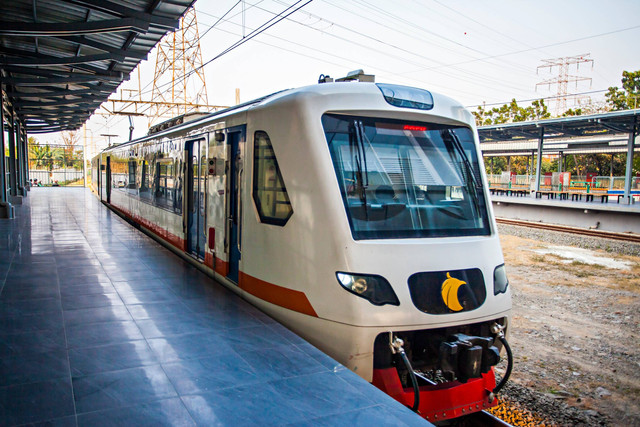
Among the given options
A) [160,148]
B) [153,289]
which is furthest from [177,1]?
[153,289]

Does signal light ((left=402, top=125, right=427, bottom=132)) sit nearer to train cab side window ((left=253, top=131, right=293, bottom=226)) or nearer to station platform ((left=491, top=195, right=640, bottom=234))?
train cab side window ((left=253, top=131, right=293, bottom=226))

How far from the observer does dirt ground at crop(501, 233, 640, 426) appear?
5.58 m

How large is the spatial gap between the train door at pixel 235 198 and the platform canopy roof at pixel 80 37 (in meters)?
4.30

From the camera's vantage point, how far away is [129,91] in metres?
24.6

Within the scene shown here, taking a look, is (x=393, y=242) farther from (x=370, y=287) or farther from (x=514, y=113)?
(x=514, y=113)

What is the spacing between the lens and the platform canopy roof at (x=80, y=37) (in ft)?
30.1

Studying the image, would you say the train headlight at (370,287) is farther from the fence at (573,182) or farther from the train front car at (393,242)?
the fence at (573,182)

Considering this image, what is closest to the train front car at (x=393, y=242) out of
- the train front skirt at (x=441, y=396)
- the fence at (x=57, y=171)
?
the train front skirt at (x=441, y=396)

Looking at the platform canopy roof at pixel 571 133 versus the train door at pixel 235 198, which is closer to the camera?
the train door at pixel 235 198

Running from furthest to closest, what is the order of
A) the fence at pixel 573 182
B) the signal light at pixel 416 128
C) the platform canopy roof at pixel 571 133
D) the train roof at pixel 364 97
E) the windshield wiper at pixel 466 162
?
the fence at pixel 573 182, the platform canopy roof at pixel 571 133, the windshield wiper at pixel 466 162, the signal light at pixel 416 128, the train roof at pixel 364 97

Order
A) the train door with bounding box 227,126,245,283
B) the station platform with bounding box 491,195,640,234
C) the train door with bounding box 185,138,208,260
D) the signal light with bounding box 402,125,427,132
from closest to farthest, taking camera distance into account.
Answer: the signal light with bounding box 402,125,427,132, the train door with bounding box 227,126,245,283, the train door with bounding box 185,138,208,260, the station platform with bounding box 491,195,640,234

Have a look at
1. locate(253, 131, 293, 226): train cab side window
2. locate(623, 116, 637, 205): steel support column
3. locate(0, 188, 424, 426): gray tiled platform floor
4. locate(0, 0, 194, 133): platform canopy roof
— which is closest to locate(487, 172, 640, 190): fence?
locate(623, 116, 637, 205): steel support column

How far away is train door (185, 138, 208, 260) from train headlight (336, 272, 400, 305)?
3.51 m

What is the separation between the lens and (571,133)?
26.3 m
